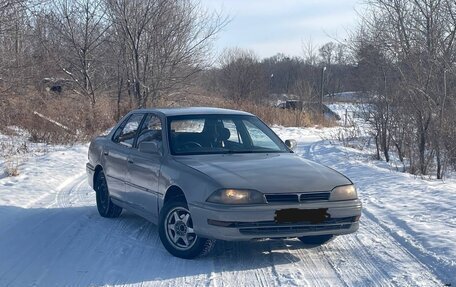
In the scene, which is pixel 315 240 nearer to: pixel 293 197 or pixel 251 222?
pixel 293 197

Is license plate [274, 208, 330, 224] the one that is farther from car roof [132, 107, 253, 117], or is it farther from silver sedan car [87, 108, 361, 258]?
car roof [132, 107, 253, 117]

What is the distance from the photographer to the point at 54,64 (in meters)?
25.2

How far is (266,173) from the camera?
6.20 meters

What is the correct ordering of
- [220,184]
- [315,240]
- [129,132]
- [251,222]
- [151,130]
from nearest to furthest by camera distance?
[251,222] → [220,184] → [315,240] → [151,130] → [129,132]

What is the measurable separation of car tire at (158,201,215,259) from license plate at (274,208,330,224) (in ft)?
2.47

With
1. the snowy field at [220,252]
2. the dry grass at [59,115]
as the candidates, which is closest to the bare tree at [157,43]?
the dry grass at [59,115]

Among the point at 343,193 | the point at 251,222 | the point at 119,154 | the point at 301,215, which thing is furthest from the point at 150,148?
the point at 343,193

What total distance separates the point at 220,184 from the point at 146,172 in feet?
4.93

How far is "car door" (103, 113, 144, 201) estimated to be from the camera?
7.91 m

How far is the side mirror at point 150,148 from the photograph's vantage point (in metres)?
7.03

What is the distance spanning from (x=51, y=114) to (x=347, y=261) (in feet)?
57.8

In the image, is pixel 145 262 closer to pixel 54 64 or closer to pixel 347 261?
pixel 347 261

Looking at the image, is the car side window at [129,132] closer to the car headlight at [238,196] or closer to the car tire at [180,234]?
the car tire at [180,234]

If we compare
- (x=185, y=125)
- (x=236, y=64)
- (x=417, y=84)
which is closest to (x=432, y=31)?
(x=417, y=84)
